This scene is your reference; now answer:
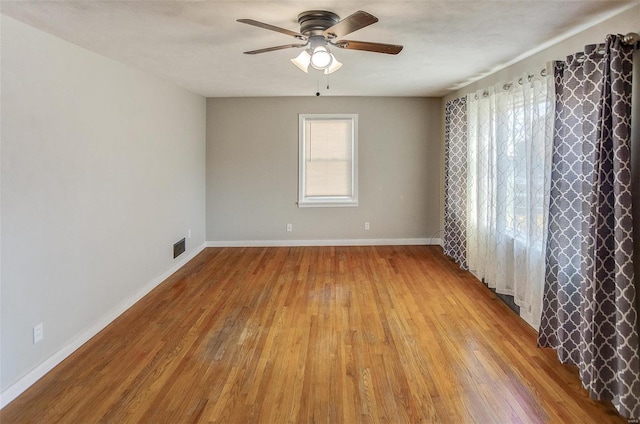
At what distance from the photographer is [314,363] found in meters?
2.79

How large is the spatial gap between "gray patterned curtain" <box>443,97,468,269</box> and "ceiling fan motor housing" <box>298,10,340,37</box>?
313 centimetres

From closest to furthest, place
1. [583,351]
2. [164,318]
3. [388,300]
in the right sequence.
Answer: [583,351] → [164,318] → [388,300]

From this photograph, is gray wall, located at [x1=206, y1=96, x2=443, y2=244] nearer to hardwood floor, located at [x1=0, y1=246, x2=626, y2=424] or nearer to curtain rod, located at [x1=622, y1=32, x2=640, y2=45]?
hardwood floor, located at [x1=0, y1=246, x2=626, y2=424]

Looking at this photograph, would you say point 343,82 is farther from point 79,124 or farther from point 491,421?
point 491,421

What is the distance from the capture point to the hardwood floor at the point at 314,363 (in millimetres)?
2258

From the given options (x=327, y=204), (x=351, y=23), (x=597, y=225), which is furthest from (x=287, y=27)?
(x=327, y=204)

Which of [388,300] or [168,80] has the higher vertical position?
[168,80]

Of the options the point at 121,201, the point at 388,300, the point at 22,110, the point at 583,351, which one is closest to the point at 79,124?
the point at 22,110

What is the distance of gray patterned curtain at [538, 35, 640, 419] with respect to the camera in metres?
2.18

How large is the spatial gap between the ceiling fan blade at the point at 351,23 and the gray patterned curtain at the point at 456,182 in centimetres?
319

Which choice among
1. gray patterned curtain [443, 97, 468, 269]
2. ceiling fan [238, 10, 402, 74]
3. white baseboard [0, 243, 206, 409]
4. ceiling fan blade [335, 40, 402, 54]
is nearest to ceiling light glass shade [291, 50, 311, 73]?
ceiling fan [238, 10, 402, 74]

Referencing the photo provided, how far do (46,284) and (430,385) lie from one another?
8.95 feet

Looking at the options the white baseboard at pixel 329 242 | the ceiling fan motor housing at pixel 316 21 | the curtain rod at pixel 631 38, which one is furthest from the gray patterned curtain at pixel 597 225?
the white baseboard at pixel 329 242

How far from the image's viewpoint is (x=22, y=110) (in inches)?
97.2
